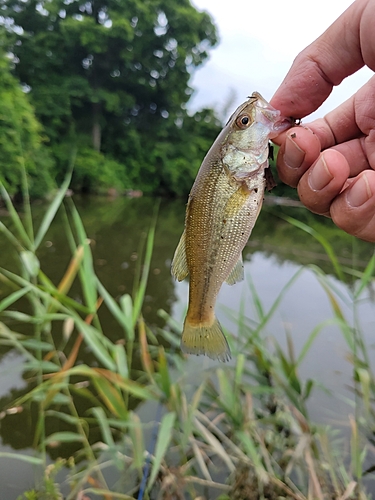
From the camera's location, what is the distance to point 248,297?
5668 mm

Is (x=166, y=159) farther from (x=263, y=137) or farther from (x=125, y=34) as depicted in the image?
(x=263, y=137)

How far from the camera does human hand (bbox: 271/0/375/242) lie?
1413mm

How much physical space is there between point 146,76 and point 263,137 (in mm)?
25768

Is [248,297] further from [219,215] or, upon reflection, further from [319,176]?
Result: [219,215]

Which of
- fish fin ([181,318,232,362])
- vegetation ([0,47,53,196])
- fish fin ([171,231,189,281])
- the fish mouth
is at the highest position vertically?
vegetation ([0,47,53,196])

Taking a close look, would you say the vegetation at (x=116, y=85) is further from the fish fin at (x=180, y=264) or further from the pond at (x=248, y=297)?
the fish fin at (x=180, y=264)

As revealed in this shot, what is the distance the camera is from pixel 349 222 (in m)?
1.50

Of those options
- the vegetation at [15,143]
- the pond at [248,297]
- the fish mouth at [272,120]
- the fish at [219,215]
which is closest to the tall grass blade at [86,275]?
the pond at [248,297]

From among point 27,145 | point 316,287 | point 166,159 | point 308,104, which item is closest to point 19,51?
point 166,159

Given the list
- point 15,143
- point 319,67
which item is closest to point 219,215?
point 319,67

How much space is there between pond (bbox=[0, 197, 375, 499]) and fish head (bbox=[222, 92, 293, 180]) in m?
0.91

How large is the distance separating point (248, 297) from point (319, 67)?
4362 millimetres

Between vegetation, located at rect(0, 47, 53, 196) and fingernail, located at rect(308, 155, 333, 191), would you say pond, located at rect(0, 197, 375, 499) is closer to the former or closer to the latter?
fingernail, located at rect(308, 155, 333, 191)

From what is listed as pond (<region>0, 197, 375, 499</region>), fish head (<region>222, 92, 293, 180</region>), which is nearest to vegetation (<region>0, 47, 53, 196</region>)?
pond (<region>0, 197, 375, 499</region>)
